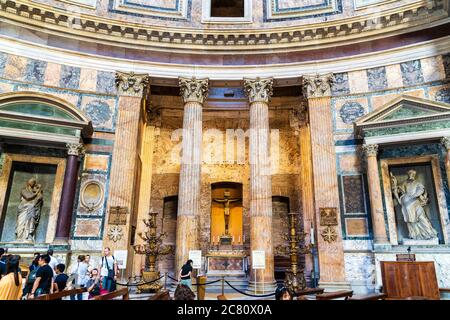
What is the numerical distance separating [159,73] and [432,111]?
9686 millimetres

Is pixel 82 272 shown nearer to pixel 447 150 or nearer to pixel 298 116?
pixel 447 150

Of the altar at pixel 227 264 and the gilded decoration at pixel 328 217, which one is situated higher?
the gilded decoration at pixel 328 217

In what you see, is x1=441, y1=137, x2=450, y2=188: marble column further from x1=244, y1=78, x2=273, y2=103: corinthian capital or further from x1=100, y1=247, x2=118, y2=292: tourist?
x1=100, y1=247, x2=118, y2=292: tourist

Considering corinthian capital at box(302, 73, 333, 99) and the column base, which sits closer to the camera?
the column base

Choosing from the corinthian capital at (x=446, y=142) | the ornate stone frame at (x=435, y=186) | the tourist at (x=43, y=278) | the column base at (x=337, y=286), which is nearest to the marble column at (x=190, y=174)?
the column base at (x=337, y=286)

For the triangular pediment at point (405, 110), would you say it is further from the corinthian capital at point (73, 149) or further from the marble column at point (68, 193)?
the marble column at point (68, 193)

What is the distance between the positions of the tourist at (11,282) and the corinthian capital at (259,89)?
9718mm

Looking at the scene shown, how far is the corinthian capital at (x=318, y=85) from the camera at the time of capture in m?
12.4

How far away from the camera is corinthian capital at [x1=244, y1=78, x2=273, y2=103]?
12805 millimetres

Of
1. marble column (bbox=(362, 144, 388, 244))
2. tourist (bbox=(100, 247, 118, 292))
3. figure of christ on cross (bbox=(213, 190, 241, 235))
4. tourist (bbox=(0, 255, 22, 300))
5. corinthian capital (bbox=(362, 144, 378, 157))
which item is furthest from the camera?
figure of christ on cross (bbox=(213, 190, 241, 235))

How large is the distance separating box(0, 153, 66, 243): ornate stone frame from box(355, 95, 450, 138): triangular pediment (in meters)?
10.3

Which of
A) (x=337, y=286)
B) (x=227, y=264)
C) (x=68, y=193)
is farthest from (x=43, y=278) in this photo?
(x=337, y=286)

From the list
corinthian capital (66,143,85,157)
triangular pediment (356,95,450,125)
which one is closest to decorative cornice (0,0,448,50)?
triangular pediment (356,95,450,125)

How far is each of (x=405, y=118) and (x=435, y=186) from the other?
2330mm
